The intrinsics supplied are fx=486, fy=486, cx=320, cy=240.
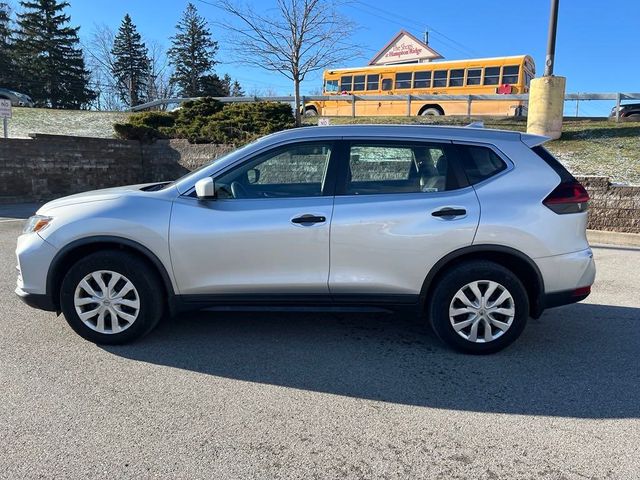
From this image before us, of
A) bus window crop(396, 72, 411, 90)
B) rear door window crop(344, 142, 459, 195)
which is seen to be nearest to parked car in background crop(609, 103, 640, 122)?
bus window crop(396, 72, 411, 90)

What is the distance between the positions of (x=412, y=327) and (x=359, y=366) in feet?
3.48

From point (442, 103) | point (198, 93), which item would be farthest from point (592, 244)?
point (198, 93)

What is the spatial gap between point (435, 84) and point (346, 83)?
461cm

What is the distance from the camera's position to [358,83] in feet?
79.4

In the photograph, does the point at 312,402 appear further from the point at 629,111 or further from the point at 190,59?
the point at 190,59

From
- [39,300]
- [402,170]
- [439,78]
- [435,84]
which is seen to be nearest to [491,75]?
[439,78]

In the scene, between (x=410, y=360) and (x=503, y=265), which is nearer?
(x=410, y=360)

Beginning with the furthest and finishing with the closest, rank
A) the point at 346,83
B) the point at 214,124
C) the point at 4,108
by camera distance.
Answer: the point at 346,83 → the point at 214,124 → the point at 4,108

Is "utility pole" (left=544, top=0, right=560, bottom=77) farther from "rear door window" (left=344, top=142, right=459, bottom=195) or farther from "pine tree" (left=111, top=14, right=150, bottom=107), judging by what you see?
"pine tree" (left=111, top=14, right=150, bottom=107)

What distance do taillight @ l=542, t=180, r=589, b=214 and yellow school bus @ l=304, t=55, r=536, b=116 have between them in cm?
1683

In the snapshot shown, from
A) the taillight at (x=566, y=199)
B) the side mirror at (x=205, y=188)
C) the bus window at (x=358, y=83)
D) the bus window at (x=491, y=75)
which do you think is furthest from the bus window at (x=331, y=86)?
the side mirror at (x=205, y=188)

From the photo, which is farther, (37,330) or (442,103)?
(442,103)

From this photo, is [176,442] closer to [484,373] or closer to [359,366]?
[359,366]

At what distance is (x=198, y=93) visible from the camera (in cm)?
5334
